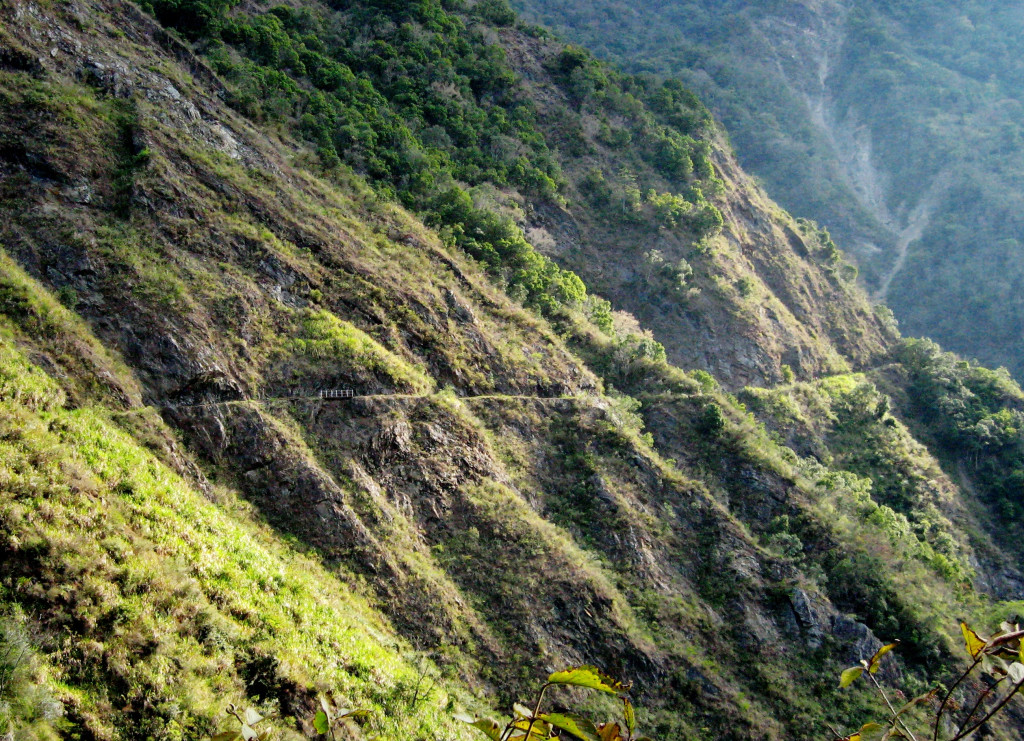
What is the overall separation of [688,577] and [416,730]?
568 inches

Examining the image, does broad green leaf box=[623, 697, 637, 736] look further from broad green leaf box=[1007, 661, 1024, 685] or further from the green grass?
the green grass

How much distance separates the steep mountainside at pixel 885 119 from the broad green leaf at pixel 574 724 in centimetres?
8331

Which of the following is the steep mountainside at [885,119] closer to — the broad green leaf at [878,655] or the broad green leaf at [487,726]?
the broad green leaf at [878,655]

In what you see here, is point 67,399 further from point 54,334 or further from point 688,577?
point 688,577


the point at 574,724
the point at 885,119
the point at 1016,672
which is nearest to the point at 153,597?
the point at 574,724

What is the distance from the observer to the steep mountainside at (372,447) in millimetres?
11781

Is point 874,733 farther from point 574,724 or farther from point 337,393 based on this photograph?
point 337,393

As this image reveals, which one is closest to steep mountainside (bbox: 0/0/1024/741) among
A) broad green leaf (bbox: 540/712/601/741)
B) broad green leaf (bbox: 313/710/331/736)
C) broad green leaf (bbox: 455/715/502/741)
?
broad green leaf (bbox: 313/710/331/736)

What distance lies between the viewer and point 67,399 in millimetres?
15578

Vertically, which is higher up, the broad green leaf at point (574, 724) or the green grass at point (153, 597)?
the broad green leaf at point (574, 724)

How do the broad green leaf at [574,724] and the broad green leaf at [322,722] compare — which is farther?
the broad green leaf at [322,722]

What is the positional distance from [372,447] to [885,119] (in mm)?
114528

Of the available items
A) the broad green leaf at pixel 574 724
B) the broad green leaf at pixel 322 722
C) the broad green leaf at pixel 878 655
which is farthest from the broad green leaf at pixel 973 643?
the broad green leaf at pixel 322 722

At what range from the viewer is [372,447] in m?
21.2
